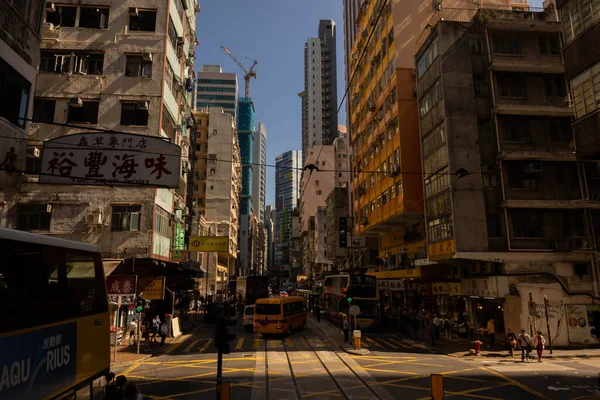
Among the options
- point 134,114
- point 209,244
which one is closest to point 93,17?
point 134,114

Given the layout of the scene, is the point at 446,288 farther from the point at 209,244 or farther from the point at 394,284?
the point at 209,244

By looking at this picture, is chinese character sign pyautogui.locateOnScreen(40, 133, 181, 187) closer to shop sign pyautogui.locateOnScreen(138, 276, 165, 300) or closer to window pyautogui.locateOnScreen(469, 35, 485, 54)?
shop sign pyautogui.locateOnScreen(138, 276, 165, 300)

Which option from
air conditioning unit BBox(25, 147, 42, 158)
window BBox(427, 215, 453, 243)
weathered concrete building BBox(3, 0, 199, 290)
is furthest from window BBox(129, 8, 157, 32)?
window BBox(427, 215, 453, 243)

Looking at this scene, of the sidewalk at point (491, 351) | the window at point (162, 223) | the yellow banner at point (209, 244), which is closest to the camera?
the sidewalk at point (491, 351)

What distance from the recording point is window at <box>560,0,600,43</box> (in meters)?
15.3

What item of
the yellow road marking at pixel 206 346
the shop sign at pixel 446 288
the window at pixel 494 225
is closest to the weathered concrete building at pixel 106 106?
the yellow road marking at pixel 206 346

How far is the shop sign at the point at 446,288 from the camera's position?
91.6ft

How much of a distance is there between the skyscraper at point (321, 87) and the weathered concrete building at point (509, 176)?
12932 centimetres

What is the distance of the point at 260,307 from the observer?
2777 cm

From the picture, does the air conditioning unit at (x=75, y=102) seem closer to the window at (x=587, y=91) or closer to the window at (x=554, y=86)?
the window at (x=587, y=91)

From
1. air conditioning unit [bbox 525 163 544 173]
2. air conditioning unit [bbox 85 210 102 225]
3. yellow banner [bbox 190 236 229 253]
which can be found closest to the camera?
air conditioning unit [bbox 525 163 544 173]

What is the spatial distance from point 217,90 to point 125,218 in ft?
419

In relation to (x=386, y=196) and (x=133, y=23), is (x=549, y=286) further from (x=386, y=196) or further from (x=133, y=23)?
(x=133, y=23)

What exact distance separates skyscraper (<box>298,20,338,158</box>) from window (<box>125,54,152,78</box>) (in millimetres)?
130253
